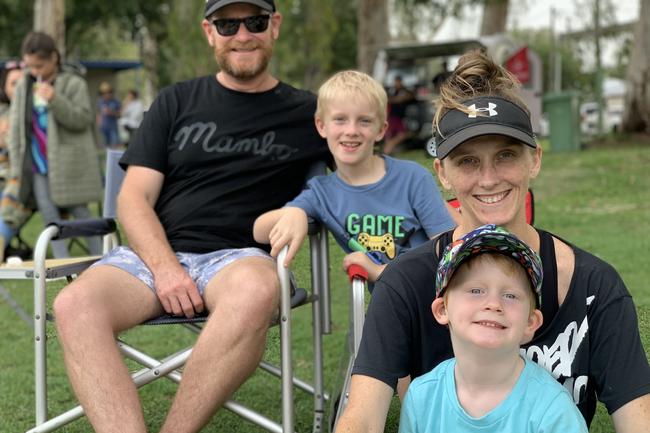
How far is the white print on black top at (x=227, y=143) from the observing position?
3729 millimetres

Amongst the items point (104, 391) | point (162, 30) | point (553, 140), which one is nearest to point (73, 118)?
point (104, 391)

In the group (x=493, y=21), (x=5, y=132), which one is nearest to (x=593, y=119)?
(x=493, y=21)

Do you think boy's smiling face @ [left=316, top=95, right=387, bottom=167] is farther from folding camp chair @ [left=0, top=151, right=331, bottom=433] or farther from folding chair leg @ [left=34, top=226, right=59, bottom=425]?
folding chair leg @ [left=34, top=226, right=59, bottom=425]

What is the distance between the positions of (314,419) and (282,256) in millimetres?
932

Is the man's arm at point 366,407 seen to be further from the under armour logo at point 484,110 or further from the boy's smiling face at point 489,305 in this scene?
the under armour logo at point 484,110

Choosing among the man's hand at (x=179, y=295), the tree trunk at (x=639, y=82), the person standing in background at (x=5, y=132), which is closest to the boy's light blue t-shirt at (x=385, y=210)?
the man's hand at (x=179, y=295)

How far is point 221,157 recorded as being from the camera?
3719mm

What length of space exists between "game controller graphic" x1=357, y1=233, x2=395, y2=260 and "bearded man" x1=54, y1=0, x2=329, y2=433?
33 centimetres

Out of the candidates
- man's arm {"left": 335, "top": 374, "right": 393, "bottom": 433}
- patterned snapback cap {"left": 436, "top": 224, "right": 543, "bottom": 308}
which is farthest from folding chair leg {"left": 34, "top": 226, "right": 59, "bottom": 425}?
patterned snapback cap {"left": 436, "top": 224, "right": 543, "bottom": 308}

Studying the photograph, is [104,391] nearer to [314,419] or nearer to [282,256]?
[282,256]

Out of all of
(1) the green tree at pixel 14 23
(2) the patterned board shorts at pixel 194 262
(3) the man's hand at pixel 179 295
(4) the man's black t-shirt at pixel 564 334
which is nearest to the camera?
(4) the man's black t-shirt at pixel 564 334

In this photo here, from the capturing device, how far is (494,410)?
2.08 meters

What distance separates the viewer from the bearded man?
3111 mm

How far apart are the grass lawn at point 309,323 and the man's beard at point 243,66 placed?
0.73 meters
